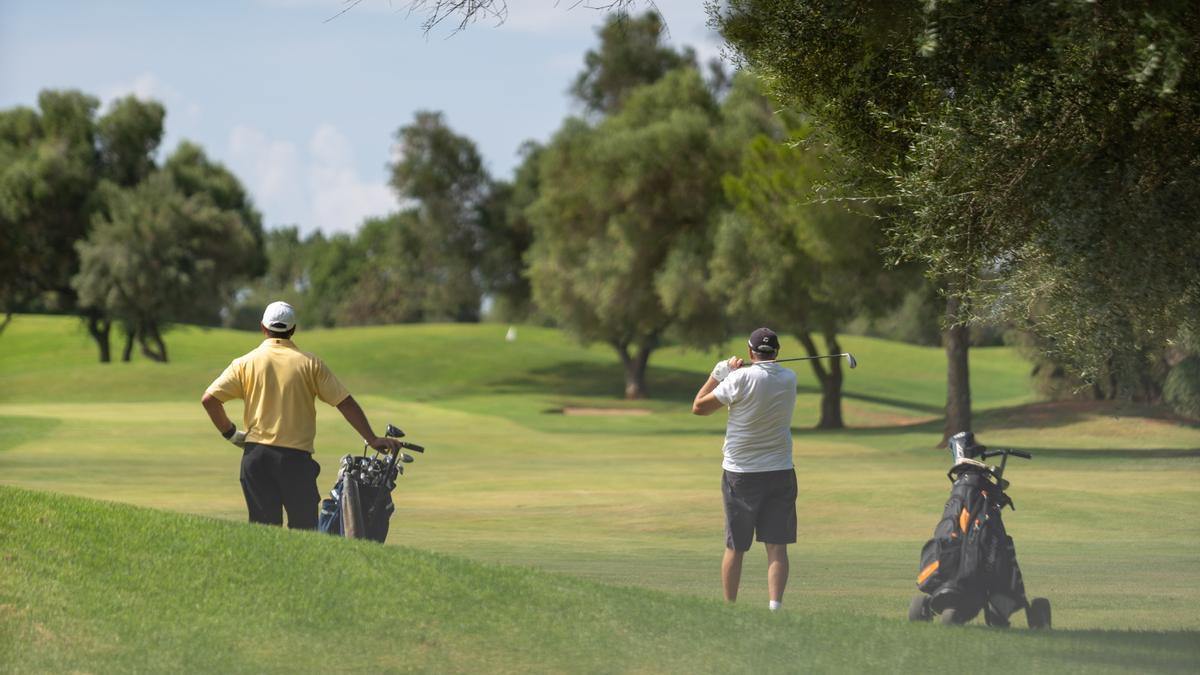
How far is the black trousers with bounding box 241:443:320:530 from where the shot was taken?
1054 centimetres

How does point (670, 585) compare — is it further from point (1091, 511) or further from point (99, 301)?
point (99, 301)

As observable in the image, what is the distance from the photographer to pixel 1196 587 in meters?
14.4

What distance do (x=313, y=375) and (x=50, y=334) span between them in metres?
93.5

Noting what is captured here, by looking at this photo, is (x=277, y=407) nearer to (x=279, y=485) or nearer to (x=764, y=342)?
(x=279, y=485)

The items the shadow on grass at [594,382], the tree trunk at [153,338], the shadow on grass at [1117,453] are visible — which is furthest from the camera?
the tree trunk at [153,338]

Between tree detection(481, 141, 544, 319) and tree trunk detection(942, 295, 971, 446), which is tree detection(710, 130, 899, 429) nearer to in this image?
tree trunk detection(942, 295, 971, 446)

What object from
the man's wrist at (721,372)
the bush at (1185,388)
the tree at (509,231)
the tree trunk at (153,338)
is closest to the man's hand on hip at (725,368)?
the man's wrist at (721,372)

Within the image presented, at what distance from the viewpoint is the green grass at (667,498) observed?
9.86 meters

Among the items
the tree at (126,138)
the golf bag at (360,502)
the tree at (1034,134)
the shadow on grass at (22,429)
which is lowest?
the shadow on grass at (22,429)

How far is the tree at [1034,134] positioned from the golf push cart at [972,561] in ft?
4.97

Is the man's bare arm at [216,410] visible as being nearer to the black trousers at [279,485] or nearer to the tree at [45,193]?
the black trousers at [279,485]

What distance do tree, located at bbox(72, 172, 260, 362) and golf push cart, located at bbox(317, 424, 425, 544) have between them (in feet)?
208

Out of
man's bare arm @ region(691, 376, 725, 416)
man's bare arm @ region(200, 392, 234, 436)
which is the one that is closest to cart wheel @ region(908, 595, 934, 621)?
man's bare arm @ region(691, 376, 725, 416)

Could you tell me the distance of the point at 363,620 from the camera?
9.04 metres
